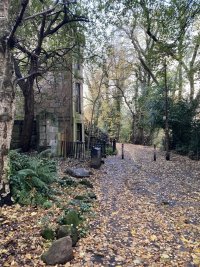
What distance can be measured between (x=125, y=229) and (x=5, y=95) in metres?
3.70

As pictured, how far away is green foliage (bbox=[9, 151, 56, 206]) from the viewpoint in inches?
246

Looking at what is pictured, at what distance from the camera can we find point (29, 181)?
6.82 metres

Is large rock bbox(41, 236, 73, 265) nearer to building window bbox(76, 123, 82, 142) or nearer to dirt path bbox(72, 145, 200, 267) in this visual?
dirt path bbox(72, 145, 200, 267)

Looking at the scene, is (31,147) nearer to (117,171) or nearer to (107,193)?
(117,171)

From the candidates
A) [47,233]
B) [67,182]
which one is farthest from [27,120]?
[47,233]

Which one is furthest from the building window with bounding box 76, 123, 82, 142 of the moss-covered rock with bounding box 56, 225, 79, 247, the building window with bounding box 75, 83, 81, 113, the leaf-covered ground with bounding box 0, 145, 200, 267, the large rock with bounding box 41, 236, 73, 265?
the large rock with bounding box 41, 236, 73, 265

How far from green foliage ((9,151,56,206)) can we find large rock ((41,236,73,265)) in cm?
194

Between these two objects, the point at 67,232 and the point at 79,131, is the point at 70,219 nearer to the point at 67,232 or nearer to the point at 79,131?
the point at 67,232

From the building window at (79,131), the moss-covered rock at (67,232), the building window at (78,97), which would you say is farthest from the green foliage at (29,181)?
the building window at (78,97)

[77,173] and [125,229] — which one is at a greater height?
[77,173]

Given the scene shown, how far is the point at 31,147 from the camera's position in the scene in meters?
14.4

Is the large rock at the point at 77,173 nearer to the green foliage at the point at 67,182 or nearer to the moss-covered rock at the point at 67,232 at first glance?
the green foliage at the point at 67,182

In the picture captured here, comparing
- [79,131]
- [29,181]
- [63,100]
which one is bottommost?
[29,181]

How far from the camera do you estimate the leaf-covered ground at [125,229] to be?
14.7 feet
